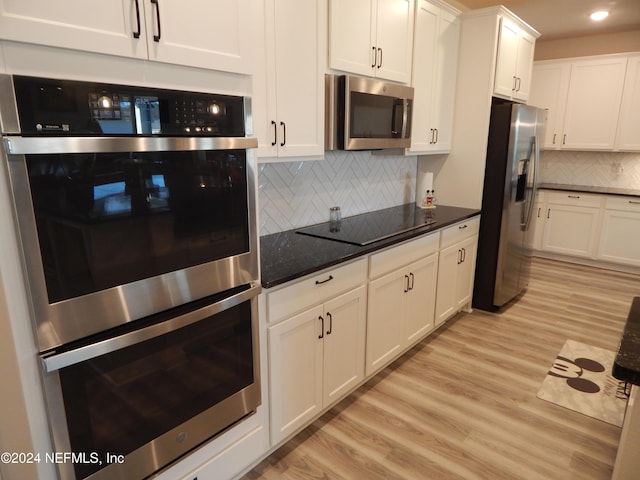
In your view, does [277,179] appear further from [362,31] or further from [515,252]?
[515,252]

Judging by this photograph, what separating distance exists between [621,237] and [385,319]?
377 centimetres

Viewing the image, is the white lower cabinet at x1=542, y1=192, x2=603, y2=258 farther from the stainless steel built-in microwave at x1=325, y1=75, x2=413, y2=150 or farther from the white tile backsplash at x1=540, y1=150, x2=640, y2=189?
the stainless steel built-in microwave at x1=325, y1=75, x2=413, y2=150

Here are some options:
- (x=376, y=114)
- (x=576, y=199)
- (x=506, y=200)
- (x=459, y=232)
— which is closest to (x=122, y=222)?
(x=376, y=114)

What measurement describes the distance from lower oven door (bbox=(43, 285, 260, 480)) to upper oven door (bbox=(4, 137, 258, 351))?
0.07m

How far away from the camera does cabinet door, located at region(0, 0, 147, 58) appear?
3.18 feet

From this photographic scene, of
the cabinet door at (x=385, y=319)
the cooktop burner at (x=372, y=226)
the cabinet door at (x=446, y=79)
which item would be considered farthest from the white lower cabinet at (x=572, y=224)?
the cabinet door at (x=385, y=319)

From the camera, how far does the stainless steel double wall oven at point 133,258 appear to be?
1.05 meters

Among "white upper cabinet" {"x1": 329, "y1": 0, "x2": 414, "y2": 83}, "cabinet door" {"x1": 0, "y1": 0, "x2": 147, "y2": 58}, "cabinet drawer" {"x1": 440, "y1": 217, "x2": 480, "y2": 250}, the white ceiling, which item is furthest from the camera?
the white ceiling

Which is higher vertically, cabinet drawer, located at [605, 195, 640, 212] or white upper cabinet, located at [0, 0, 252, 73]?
white upper cabinet, located at [0, 0, 252, 73]

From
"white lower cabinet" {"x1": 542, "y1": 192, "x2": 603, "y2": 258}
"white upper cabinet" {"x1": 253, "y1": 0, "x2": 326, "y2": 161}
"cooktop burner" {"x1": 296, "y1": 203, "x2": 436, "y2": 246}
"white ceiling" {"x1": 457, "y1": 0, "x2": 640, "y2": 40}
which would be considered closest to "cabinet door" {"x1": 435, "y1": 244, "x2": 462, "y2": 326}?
"cooktop burner" {"x1": 296, "y1": 203, "x2": 436, "y2": 246}

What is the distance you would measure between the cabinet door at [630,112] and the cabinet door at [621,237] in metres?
0.81

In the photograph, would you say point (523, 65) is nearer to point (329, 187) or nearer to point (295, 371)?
point (329, 187)

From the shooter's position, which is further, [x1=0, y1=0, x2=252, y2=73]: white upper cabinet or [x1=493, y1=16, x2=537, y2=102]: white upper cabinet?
[x1=493, y1=16, x2=537, y2=102]: white upper cabinet

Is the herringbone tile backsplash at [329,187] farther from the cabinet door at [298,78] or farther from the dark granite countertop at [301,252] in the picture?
the cabinet door at [298,78]
